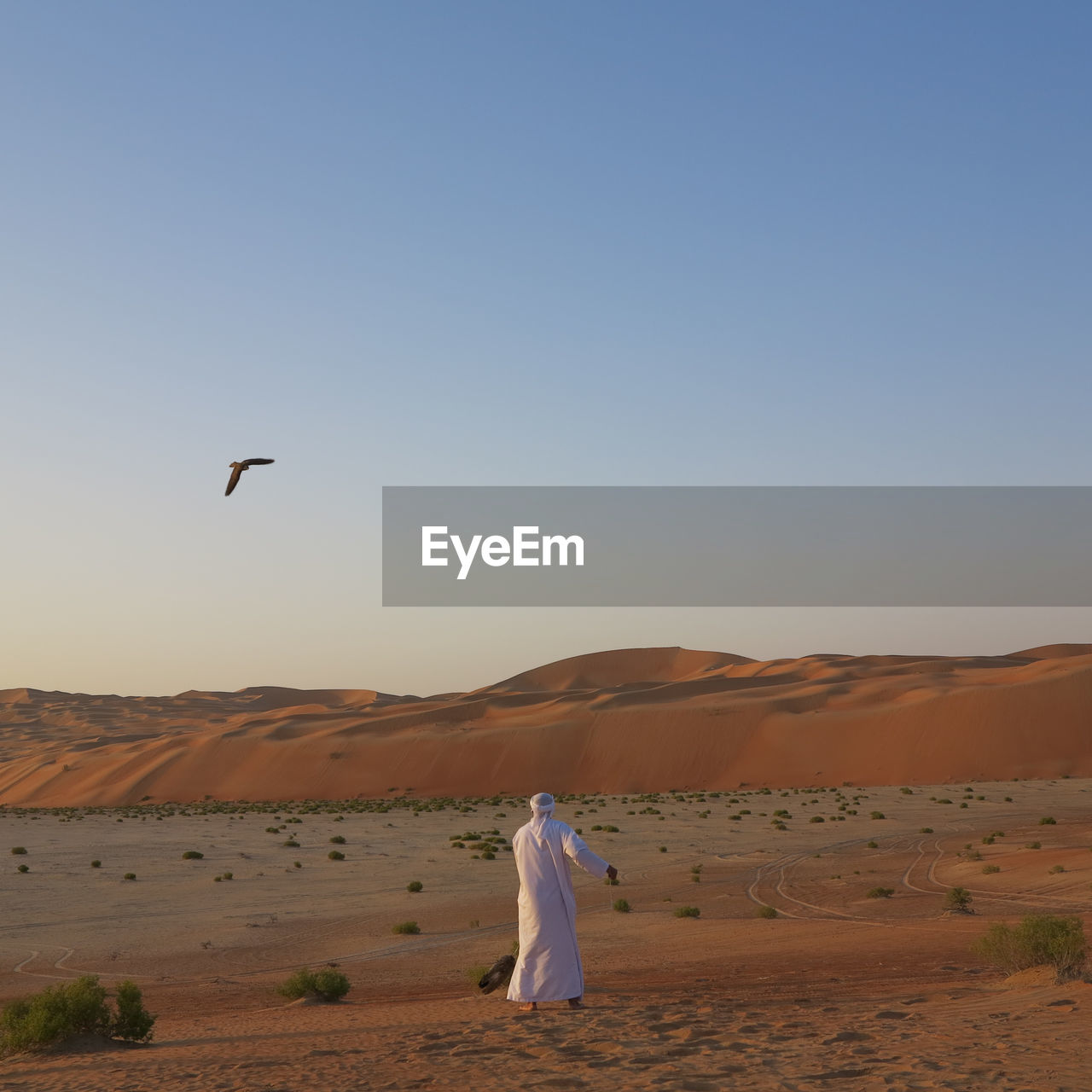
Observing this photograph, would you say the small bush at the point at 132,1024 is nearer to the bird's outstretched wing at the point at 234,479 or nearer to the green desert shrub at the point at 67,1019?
the green desert shrub at the point at 67,1019

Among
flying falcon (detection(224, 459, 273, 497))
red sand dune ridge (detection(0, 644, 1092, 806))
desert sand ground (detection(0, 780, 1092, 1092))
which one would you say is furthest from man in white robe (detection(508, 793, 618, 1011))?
red sand dune ridge (detection(0, 644, 1092, 806))

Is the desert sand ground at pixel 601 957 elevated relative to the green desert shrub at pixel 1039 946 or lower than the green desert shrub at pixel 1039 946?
lower

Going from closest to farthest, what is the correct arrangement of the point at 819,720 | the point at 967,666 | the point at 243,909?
1. the point at 243,909
2. the point at 819,720
3. the point at 967,666

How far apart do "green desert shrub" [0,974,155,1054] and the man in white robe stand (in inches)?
129

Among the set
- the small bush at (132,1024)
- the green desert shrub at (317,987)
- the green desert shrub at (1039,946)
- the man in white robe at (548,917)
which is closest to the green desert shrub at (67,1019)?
the small bush at (132,1024)

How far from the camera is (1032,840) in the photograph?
91.4ft

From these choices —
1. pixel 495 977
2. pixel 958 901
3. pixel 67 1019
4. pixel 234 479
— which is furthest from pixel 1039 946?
pixel 234 479

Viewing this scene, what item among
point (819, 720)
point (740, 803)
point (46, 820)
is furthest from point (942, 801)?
point (46, 820)

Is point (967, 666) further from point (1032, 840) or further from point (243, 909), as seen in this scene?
point (243, 909)

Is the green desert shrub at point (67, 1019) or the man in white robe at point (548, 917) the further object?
the man in white robe at point (548, 917)

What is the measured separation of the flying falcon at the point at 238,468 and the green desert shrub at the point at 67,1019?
817cm

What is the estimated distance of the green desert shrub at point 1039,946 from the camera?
33.7 ft

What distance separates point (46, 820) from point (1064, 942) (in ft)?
160

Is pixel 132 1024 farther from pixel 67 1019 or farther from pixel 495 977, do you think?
pixel 495 977
